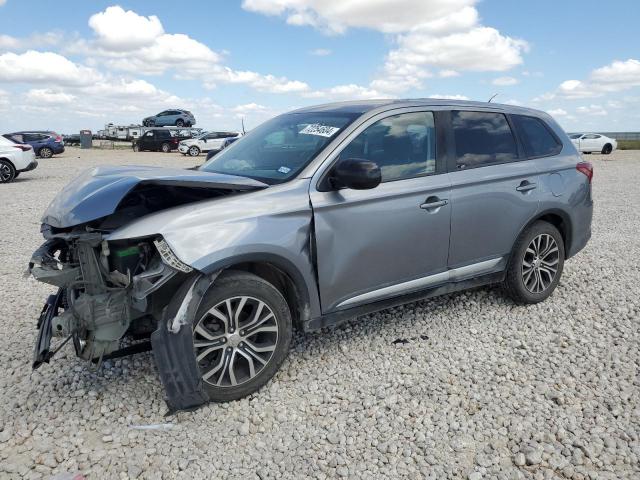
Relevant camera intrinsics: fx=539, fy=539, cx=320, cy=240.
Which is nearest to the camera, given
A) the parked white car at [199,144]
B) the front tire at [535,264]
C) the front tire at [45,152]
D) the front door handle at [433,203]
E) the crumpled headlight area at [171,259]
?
the crumpled headlight area at [171,259]

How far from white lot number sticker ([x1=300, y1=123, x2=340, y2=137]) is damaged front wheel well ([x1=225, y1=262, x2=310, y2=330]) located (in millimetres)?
1041

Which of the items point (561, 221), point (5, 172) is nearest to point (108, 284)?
point (561, 221)

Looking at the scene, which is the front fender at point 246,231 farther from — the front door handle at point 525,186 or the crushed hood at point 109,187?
the front door handle at point 525,186

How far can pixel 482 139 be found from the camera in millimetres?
4492

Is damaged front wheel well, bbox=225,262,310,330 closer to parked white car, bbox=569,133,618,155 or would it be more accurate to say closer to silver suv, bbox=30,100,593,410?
silver suv, bbox=30,100,593,410

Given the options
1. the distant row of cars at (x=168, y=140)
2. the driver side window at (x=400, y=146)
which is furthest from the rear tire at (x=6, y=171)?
the driver side window at (x=400, y=146)

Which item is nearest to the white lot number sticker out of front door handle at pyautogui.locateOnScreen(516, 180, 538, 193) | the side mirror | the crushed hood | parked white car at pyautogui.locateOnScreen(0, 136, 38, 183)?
the side mirror

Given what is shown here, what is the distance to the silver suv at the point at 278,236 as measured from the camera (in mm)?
3094

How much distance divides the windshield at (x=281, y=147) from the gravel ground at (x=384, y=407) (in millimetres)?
1385

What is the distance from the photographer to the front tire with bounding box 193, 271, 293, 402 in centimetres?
320

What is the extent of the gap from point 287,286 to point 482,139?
2.16 m

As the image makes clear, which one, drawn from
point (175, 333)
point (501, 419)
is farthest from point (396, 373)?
point (175, 333)

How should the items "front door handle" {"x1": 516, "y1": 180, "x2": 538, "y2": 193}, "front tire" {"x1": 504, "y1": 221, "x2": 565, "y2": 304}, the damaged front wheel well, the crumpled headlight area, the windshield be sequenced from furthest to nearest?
"front tire" {"x1": 504, "y1": 221, "x2": 565, "y2": 304}
"front door handle" {"x1": 516, "y1": 180, "x2": 538, "y2": 193}
the windshield
the damaged front wheel well
the crumpled headlight area

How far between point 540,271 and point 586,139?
33.6 metres
